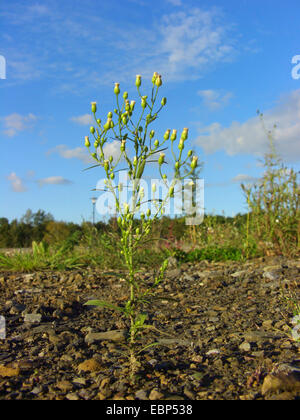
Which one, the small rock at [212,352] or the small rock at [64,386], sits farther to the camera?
the small rock at [212,352]

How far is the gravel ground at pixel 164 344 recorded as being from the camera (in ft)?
7.52

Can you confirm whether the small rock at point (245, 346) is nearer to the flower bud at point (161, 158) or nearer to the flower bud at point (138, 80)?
the flower bud at point (161, 158)

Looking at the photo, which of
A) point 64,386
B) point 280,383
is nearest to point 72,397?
point 64,386

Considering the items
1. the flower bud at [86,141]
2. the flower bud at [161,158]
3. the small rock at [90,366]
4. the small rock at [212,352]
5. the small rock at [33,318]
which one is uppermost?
the flower bud at [86,141]

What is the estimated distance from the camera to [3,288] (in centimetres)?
546

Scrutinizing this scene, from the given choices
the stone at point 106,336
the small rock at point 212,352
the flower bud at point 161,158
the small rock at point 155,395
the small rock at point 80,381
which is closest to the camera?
the small rock at point 155,395

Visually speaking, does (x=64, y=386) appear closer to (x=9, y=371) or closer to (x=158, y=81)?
(x=9, y=371)

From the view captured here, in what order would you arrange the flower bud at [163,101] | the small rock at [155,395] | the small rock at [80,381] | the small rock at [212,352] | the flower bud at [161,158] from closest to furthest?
the small rock at [155,395] → the small rock at [80,381] → the flower bud at [161,158] → the flower bud at [163,101] → the small rock at [212,352]

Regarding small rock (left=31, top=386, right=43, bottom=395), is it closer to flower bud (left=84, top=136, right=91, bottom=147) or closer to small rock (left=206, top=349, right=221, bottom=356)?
small rock (left=206, top=349, right=221, bottom=356)

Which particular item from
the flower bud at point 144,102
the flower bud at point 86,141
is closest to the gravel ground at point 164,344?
the flower bud at point 86,141

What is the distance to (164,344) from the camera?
305cm

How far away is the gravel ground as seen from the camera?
90.3 inches
